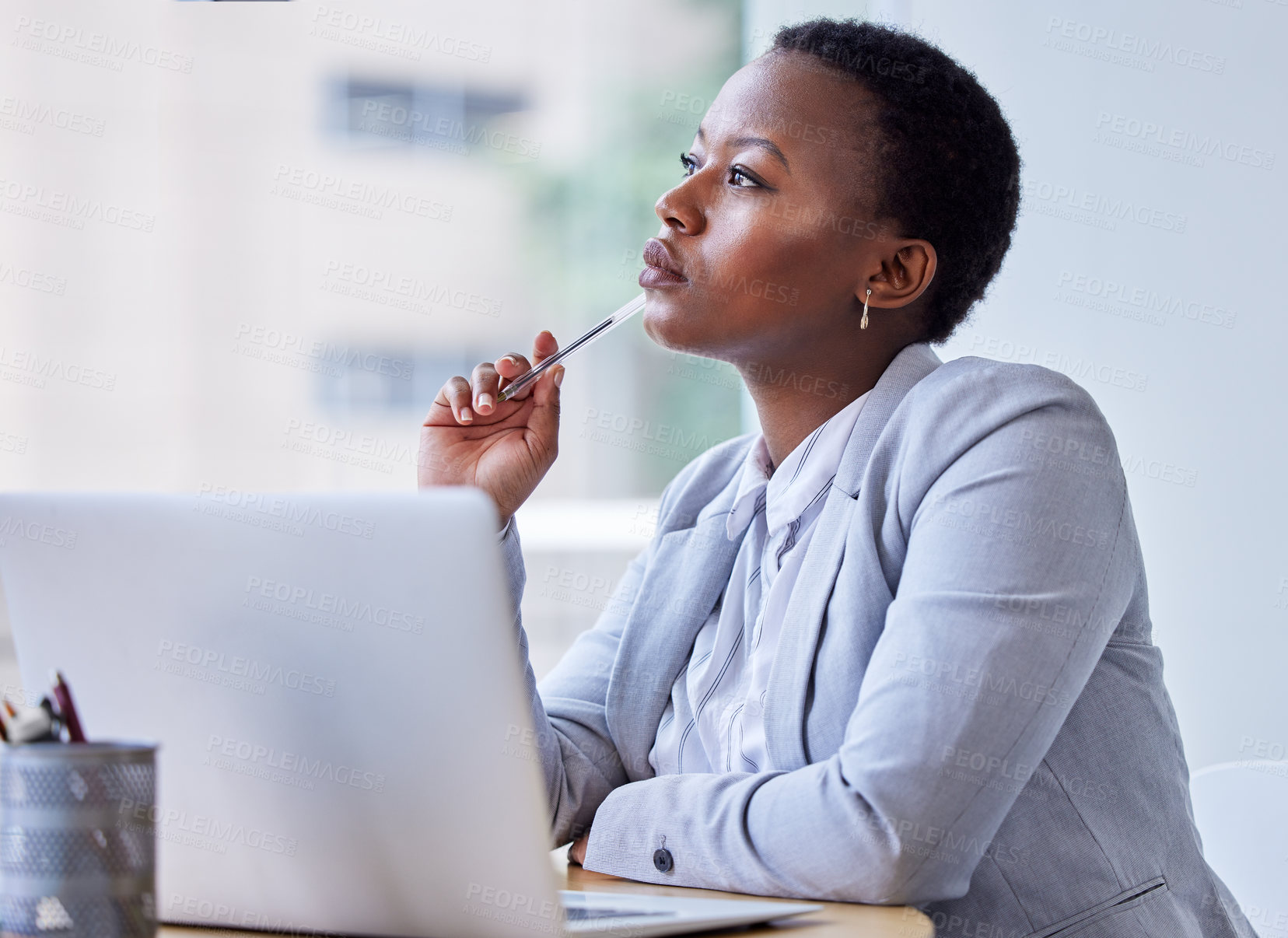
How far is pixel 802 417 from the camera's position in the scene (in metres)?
1.45

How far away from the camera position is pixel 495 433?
148 centimetres

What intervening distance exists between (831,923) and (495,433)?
813 mm

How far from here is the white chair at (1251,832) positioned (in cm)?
128

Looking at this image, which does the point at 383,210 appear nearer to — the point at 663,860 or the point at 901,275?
the point at 901,275

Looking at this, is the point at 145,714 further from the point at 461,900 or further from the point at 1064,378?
the point at 1064,378

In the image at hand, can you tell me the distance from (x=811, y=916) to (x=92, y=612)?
0.54m

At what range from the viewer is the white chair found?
4.21 ft

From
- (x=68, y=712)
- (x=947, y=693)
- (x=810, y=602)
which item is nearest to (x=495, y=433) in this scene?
(x=810, y=602)

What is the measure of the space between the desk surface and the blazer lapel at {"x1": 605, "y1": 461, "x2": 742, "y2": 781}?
1.16 ft

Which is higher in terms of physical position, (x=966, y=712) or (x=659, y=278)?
(x=659, y=278)

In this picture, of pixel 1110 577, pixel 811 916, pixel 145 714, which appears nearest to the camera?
pixel 145 714

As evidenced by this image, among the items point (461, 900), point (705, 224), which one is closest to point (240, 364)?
point (705, 224)

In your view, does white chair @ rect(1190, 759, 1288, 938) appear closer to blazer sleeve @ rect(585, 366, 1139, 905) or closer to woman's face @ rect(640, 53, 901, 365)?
blazer sleeve @ rect(585, 366, 1139, 905)

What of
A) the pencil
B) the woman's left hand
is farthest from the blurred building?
the pencil
